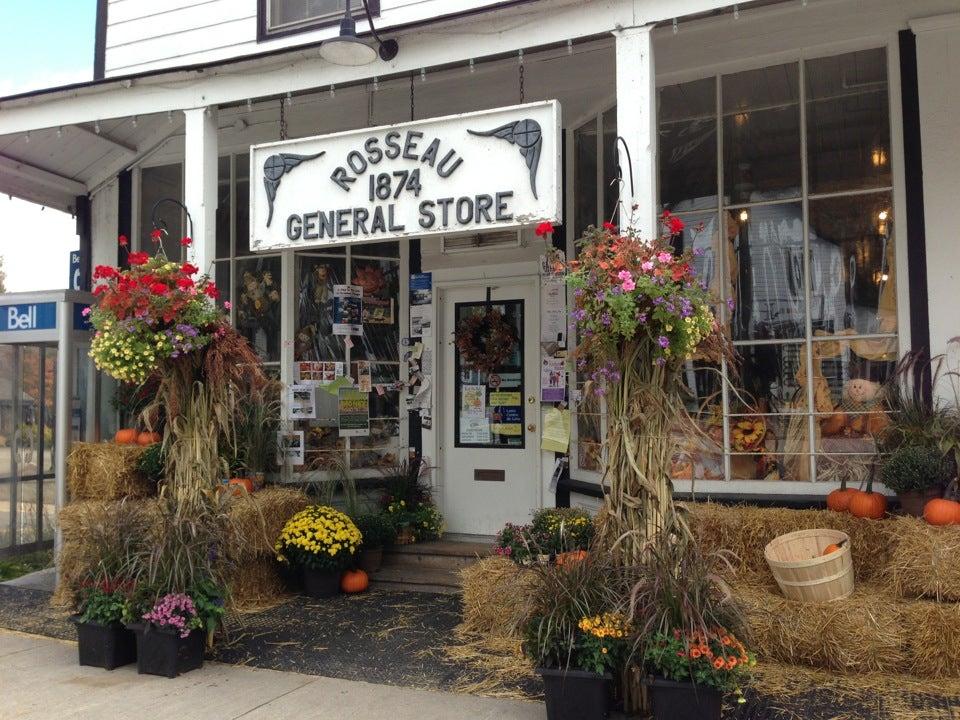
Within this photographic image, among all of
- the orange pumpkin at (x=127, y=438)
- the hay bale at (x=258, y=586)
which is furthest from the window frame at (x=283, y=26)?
the hay bale at (x=258, y=586)

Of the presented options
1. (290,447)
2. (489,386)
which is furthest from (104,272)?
(489,386)

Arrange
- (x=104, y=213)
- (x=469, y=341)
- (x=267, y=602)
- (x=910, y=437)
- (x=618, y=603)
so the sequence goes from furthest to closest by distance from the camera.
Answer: (x=104, y=213) → (x=469, y=341) → (x=267, y=602) → (x=910, y=437) → (x=618, y=603)

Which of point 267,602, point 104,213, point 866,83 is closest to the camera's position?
point 866,83

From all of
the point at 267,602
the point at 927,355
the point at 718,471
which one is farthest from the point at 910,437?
the point at 267,602

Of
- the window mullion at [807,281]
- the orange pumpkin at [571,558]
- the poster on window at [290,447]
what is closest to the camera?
the orange pumpkin at [571,558]

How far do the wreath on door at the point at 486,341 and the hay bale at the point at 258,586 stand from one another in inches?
88.8

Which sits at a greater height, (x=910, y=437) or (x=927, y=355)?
(x=927, y=355)

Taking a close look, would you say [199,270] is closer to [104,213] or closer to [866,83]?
[104,213]

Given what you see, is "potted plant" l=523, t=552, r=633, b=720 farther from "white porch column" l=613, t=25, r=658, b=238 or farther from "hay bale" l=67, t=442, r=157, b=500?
"hay bale" l=67, t=442, r=157, b=500

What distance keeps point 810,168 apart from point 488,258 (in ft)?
8.57

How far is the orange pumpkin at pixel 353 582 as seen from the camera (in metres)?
6.31

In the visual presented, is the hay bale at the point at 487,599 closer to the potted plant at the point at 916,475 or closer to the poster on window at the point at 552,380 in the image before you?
the poster on window at the point at 552,380

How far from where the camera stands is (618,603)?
12.3 ft

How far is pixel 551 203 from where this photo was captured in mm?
4512
